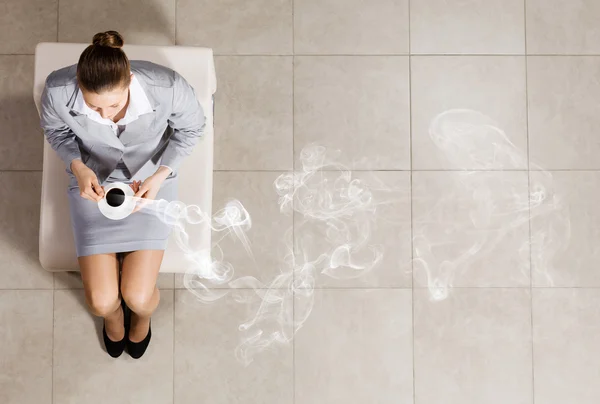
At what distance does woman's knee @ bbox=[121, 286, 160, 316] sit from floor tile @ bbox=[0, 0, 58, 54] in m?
0.95

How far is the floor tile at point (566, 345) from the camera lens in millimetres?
1798

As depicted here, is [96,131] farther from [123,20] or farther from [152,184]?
[123,20]

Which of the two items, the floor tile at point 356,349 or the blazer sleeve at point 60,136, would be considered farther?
the floor tile at point 356,349

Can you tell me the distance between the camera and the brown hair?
1193mm

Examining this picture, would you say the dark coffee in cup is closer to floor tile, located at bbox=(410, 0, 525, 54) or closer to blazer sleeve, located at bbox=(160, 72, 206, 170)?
blazer sleeve, located at bbox=(160, 72, 206, 170)

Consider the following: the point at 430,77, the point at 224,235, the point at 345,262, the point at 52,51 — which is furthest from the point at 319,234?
the point at 52,51

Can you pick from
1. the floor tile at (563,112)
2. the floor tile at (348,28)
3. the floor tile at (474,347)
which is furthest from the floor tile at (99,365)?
the floor tile at (563,112)

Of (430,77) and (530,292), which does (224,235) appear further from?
(530,292)

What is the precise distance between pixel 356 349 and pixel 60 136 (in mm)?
1133

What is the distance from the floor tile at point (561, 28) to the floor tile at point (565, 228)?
441mm

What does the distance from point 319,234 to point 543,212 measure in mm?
782

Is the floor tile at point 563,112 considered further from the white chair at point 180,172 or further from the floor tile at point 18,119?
the floor tile at point 18,119

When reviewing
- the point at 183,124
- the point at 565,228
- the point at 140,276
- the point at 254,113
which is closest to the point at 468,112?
the point at 565,228

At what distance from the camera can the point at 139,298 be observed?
1491 mm
